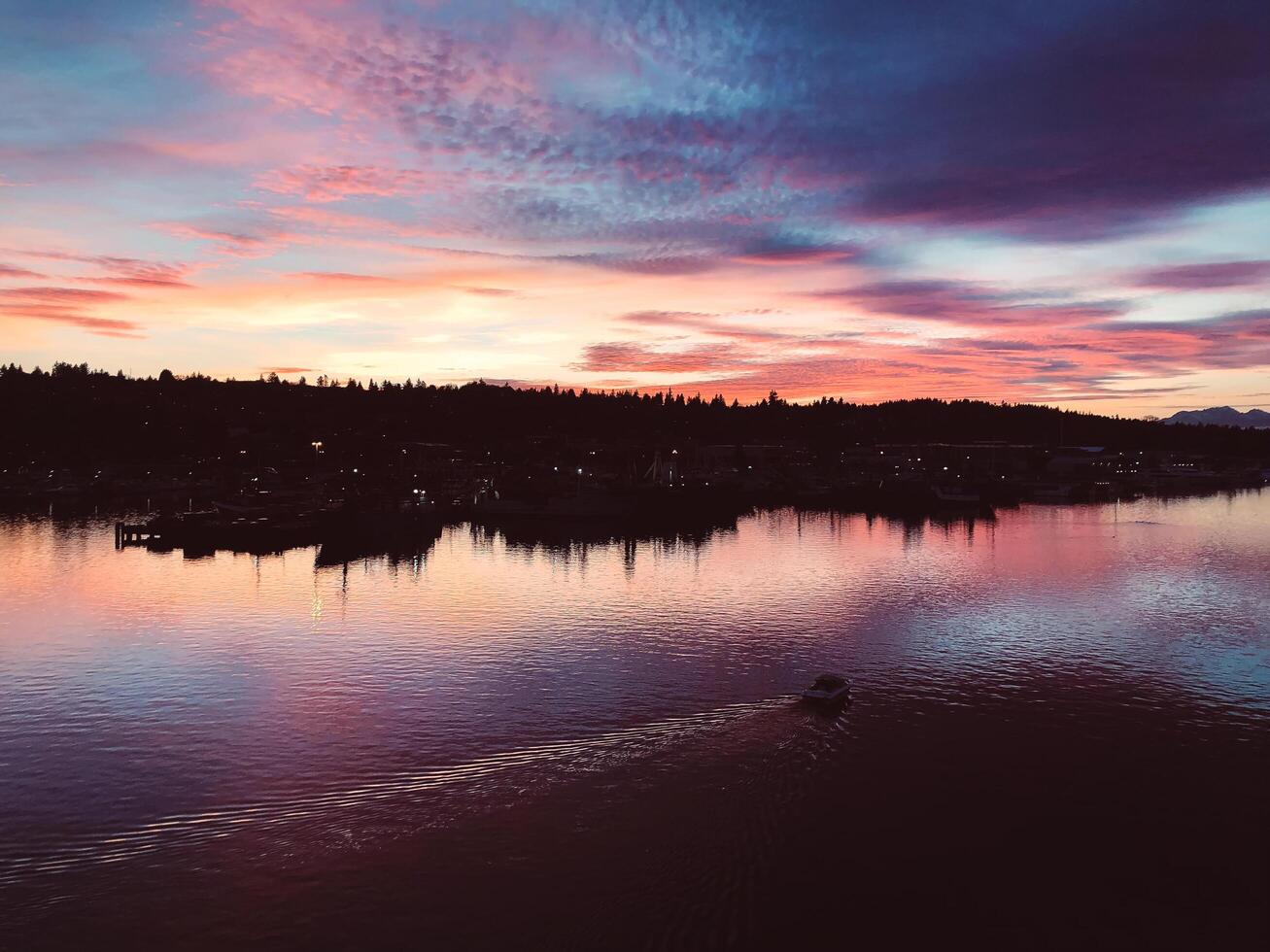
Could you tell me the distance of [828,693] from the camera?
1276 inches

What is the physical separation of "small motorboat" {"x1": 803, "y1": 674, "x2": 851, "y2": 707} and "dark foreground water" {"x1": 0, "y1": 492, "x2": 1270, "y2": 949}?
83 cm

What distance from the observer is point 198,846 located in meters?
21.1

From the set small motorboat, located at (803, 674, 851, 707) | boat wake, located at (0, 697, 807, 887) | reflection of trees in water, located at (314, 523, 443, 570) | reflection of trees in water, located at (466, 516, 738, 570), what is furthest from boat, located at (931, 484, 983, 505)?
boat wake, located at (0, 697, 807, 887)

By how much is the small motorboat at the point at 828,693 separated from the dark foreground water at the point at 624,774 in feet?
2.72

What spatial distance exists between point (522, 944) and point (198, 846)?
933cm

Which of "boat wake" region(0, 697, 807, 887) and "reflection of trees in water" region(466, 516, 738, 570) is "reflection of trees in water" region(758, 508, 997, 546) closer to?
"reflection of trees in water" region(466, 516, 738, 570)

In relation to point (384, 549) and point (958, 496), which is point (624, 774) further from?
point (958, 496)

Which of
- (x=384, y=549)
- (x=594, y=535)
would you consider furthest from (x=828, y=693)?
(x=594, y=535)

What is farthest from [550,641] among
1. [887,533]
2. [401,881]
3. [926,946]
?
[887,533]

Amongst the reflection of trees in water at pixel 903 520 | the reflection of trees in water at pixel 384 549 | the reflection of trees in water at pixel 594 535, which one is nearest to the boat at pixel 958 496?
the reflection of trees in water at pixel 903 520

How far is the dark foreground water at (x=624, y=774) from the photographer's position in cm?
1892

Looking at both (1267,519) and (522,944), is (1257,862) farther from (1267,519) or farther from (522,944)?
(1267,519)

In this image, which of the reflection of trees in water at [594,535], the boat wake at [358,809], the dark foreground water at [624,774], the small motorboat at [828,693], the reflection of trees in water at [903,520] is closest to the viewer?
the dark foreground water at [624,774]

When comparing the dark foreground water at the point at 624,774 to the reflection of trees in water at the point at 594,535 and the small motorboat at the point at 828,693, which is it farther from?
the reflection of trees in water at the point at 594,535
